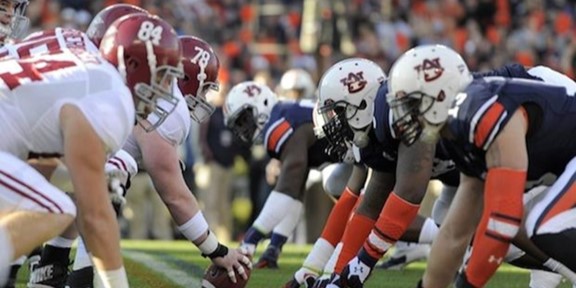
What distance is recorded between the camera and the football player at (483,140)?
4645 mm

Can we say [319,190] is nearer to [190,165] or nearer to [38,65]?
[190,165]

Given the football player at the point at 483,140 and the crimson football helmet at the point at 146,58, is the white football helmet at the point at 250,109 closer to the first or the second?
the football player at the point at 483,140

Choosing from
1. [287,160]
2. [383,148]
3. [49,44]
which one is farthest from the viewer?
[287,160]

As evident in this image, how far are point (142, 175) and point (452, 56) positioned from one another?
8.61 m

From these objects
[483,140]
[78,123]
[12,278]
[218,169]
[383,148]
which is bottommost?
[218,169]

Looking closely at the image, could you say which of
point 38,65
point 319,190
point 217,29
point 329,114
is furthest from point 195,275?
point 217,29

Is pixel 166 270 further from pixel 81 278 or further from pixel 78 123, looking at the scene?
pixel 78 123

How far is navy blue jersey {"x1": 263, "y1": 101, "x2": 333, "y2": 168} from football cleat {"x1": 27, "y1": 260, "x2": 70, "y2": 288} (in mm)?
2896

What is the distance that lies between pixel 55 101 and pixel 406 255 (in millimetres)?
4176

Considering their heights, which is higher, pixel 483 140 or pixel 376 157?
pixel 483 140

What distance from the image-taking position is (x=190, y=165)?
1361 cm

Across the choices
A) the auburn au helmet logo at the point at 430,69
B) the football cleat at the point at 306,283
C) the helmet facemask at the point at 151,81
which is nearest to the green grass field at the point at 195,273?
the football cleat at the point at 306,283

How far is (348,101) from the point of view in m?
6.27

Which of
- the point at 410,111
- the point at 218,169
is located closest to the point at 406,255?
the point at 410,111
